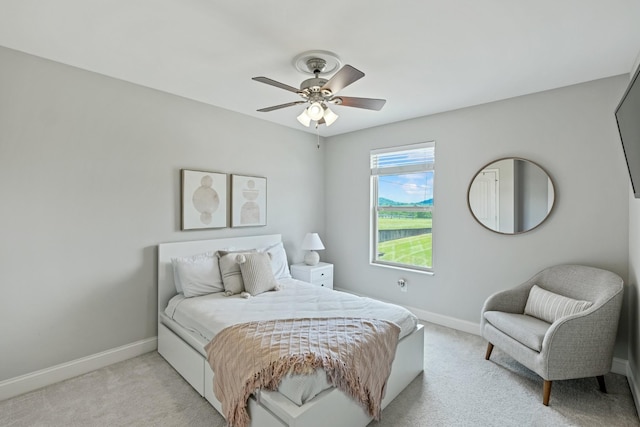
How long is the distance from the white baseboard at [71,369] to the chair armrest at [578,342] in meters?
3.40

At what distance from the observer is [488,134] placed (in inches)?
132

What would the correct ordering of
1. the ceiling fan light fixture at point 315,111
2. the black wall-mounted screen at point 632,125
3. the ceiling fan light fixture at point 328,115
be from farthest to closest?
the ceiling fan light fixture at point 328,115 < the ceiling fan light fixture at point 315,111 < the black wall-mounted screen at point 632,125

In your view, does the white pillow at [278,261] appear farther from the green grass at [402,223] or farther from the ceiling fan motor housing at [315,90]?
the ceiling fan motor housing at [315,90]

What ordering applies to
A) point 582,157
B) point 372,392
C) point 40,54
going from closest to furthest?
point 372,392 → point 40,54 → point 582,157

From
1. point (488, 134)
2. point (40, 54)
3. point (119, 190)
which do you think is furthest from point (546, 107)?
point (40, 54)

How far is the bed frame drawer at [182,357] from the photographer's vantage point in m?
2.32

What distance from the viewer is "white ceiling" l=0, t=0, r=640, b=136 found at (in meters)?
1.81

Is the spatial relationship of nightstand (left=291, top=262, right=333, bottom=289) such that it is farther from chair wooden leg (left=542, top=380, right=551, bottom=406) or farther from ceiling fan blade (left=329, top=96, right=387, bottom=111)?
chair wooden leg (left=542, top=380, right=551, bottom=406)

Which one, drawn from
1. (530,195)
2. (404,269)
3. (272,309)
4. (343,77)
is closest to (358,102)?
(343,77)

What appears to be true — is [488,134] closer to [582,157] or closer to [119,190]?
[582,157]

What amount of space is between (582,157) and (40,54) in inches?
181

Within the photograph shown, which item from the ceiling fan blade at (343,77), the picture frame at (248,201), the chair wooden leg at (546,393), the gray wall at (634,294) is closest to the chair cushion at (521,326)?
the chair wooden leg at (546,393)

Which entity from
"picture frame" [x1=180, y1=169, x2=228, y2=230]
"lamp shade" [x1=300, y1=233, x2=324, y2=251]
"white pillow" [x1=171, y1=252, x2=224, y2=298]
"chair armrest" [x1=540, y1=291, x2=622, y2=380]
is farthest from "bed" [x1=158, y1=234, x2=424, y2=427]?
"chair armrest" [x1=540, y1=291, x2=622, y2=380]

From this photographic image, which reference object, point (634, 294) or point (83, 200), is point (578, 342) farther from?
point (83, 200)
